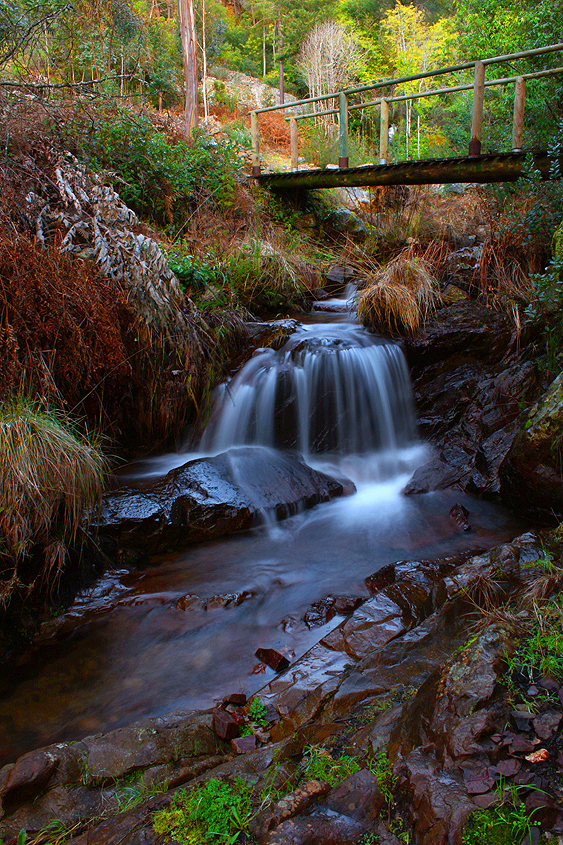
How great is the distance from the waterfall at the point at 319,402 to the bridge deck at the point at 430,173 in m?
2.81

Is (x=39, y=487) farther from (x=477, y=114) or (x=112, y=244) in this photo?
(x=477, y=114)

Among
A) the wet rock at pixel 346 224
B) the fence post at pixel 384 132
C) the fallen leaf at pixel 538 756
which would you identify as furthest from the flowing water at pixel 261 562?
the wet rock at pixel 346 224

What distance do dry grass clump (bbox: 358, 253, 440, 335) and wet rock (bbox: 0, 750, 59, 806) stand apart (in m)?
5.67

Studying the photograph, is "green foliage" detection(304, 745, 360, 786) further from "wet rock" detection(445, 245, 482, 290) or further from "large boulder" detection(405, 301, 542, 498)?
"wet rock" detection(445, 245, 482, 290)

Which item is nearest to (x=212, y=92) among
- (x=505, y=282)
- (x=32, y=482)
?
(x=505, y=282)

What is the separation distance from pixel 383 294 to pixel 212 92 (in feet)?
71.6

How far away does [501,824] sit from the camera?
49.7 inches

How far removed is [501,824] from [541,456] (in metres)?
3.28

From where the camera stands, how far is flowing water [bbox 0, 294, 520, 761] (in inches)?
109

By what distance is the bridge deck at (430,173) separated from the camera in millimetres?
7023

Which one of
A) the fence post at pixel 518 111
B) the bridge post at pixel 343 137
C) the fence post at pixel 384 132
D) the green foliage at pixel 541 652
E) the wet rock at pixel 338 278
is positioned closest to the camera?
the green foliage at pixel 541 652

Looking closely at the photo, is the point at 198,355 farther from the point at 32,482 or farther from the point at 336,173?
the point at 336,173

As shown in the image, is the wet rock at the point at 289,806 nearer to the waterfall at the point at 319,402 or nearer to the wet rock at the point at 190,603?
the wet rock at the point at 190,603

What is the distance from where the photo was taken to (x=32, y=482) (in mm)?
3154
